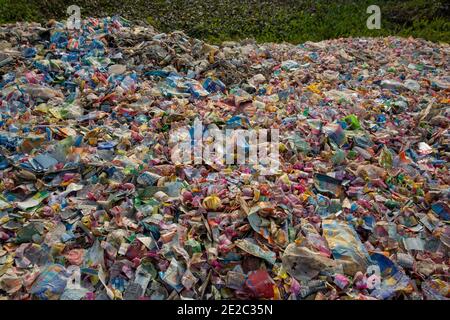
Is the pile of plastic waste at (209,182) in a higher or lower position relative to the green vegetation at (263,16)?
lower

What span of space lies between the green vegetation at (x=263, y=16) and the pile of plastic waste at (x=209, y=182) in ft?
12.3

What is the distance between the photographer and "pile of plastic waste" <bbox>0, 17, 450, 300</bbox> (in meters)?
2.77

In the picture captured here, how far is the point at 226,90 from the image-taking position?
17.8 feet

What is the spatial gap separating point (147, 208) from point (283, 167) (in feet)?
4.18

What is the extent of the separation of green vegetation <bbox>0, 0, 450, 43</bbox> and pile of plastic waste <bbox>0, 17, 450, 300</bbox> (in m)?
3.75

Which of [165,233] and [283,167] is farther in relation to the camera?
[283,167]

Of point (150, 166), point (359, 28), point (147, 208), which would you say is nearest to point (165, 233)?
point (147, 208)

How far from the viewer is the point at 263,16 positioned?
10125 millimetres

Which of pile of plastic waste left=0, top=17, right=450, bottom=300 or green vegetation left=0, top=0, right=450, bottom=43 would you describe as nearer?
pile of plastic waste left=0, top=17, right=450, bottom=300

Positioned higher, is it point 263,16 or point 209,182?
point 263,16

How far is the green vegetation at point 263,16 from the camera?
30.3ft

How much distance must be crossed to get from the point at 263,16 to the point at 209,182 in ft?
25.5
